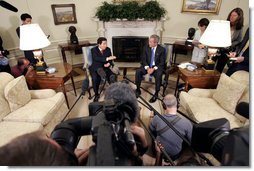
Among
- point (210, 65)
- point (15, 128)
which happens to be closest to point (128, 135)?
point (15, 128)

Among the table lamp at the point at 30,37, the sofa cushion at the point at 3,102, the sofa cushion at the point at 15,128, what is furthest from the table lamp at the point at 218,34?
the sofa cushion at the point at 3,102

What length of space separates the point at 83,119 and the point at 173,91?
2926 millimetres

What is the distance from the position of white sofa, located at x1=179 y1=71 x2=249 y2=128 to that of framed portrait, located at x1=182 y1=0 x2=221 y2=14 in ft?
7.32

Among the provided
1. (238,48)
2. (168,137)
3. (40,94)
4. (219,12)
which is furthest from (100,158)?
(219,12)

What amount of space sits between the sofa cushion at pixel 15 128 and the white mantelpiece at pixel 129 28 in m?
2.94

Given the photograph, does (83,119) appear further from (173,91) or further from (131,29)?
(131,29)

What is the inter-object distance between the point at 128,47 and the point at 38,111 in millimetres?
2774

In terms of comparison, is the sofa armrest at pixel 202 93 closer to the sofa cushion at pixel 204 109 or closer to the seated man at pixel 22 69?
the sofa cushion at pixel 204 109

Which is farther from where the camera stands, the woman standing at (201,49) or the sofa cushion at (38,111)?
the woman standing at (201,49)

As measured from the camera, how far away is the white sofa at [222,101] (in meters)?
1.97

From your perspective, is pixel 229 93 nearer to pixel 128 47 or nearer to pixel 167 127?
pixel 167 127

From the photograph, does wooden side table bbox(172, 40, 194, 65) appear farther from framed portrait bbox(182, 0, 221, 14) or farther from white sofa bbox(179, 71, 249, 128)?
white sofa bbox(179, 71, 249, 128)

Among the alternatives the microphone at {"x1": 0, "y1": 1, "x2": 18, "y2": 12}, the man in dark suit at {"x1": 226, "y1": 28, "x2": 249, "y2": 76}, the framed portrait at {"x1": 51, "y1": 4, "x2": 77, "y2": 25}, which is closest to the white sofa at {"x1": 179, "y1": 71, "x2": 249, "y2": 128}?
the man in dark suit at {"x1": 226, "y1": 28, "x2": 249, "y2": 76}

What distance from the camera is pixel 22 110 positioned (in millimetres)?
2139
